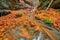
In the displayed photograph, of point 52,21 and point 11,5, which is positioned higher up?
point 52,21

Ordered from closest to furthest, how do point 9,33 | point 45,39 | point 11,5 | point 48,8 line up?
point 45,39 < point 9,33 < point 48,8 < point 11,5

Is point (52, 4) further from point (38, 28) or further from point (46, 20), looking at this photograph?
point (38, 28)

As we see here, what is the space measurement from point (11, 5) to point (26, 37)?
16.0 feet

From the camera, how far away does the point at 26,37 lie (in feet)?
14.6

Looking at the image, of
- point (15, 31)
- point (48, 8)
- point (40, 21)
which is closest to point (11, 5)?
point (48, 8)

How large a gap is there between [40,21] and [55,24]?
2.36 feet

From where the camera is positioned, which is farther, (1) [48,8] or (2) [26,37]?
(1) [48,8]

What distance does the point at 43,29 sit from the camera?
5.07 meters

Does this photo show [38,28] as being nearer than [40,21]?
Yes

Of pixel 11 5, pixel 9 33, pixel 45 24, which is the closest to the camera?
pixel 9 33

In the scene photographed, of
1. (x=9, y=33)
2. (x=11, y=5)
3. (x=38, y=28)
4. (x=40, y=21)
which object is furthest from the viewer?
(x=11, y=5)

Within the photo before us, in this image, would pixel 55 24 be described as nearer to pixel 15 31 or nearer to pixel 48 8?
pixel 15 31

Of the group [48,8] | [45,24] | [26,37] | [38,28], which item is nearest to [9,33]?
[26,37]

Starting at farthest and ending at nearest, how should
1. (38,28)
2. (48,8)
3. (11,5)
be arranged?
(11,5) → (48,8) → (38,28)
